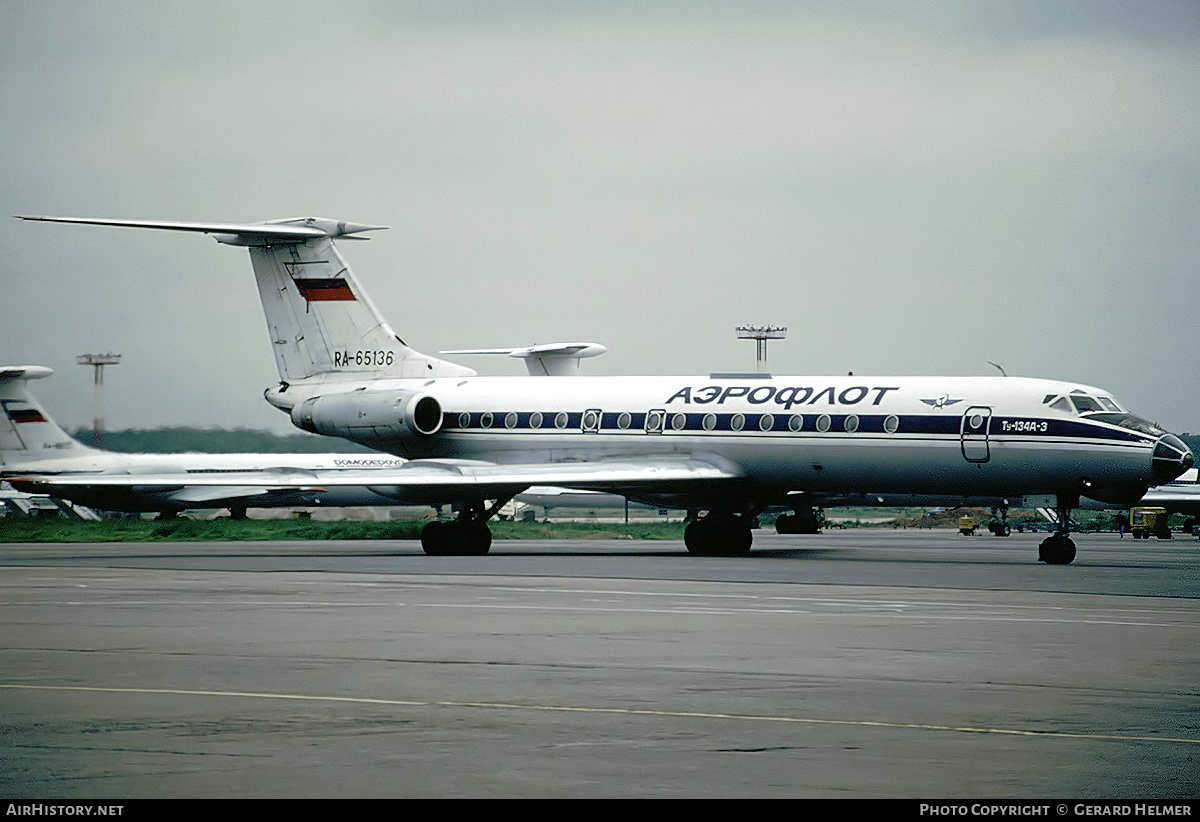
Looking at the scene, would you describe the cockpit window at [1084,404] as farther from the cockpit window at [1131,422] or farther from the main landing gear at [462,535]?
the main landing gear at [462,535]

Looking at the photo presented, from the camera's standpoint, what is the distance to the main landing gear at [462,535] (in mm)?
34719

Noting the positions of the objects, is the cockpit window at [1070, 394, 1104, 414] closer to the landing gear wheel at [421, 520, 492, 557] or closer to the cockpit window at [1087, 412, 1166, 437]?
the cockpit window at [1087, 412, 1166, 437]

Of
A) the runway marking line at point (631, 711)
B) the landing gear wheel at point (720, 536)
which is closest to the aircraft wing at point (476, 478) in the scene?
the landing gear wheel at point (720, 536)

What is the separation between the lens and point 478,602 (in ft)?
60.9

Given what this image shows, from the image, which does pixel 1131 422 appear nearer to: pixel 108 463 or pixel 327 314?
pixel 327 314

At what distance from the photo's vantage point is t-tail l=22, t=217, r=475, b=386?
39.0 m

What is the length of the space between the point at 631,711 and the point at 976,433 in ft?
72.0

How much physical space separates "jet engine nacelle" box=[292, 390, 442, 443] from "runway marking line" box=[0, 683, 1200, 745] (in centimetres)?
2646

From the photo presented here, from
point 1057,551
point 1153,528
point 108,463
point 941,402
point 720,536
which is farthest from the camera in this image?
point 1153,528

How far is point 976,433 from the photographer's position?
30328 millimetres

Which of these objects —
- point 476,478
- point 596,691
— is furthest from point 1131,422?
point 596,691

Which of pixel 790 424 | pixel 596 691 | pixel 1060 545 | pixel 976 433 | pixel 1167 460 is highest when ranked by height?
pixel 790 424

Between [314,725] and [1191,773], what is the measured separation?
4858 millimetres

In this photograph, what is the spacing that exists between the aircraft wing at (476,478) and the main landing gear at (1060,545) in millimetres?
6885
